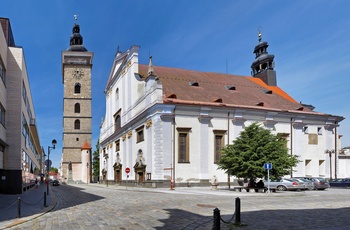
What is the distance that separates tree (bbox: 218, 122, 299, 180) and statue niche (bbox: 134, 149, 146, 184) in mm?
12469

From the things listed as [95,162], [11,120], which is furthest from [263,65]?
[95,162]

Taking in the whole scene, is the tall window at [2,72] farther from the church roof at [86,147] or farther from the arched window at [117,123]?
the church roof at [86,147]

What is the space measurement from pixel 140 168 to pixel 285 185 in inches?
676

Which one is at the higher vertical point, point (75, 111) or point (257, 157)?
point (75, 111)

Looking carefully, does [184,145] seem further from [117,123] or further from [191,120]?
[117,123]

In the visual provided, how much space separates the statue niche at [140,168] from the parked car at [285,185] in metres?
15.0

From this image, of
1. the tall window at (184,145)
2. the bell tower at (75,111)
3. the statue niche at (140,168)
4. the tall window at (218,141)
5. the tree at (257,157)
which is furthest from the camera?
the bell tower at (75,111)

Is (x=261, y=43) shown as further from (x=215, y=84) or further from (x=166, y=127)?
(x=166, y=127)

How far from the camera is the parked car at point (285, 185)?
30.7m

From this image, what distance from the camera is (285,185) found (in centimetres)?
3084

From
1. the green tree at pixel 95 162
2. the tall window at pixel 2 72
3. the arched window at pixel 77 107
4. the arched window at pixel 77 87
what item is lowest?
the green tree at pixel 95 162

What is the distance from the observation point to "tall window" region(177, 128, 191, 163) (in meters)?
38.4

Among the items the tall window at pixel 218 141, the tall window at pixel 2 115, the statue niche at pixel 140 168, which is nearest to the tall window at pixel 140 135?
the statue niche at pixel 140 168

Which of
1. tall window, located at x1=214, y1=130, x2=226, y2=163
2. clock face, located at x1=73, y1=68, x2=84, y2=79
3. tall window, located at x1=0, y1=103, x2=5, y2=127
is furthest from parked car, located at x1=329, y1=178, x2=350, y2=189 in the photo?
clock face, located at x1=73, y1=68, x2=84, y2=79
